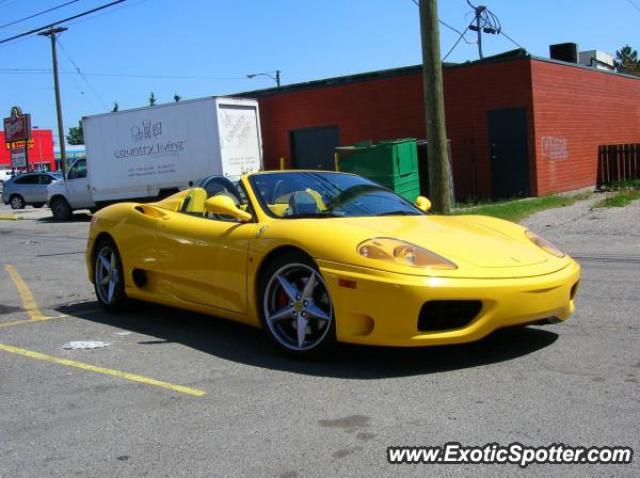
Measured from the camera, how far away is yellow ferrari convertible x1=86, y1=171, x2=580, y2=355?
4371 mm

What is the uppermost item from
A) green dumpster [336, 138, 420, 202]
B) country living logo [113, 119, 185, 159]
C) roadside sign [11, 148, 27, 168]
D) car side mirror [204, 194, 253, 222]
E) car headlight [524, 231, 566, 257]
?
roadside sign [11, 148, 27, 168]

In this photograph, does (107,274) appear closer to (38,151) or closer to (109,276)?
(109,276)

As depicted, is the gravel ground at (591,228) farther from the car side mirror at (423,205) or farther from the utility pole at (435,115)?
the car side mirror at (423,205)

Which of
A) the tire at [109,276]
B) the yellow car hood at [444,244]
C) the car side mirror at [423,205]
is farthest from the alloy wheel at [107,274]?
the car side mirror at [423,205]

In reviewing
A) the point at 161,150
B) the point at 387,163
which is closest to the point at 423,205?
the point at 387,163

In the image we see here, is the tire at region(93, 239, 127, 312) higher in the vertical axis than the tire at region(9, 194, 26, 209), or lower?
lower

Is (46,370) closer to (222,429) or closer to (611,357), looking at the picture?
(222,429)

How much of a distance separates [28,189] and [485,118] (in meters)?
21.0

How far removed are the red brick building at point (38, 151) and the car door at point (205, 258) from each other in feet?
257

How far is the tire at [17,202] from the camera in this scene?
104ft

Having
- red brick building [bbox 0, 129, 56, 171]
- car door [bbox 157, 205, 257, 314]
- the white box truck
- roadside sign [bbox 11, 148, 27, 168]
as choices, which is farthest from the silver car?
red brick building [bbox 0, 129, 56, 171]

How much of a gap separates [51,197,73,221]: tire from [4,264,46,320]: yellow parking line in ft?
41.1
